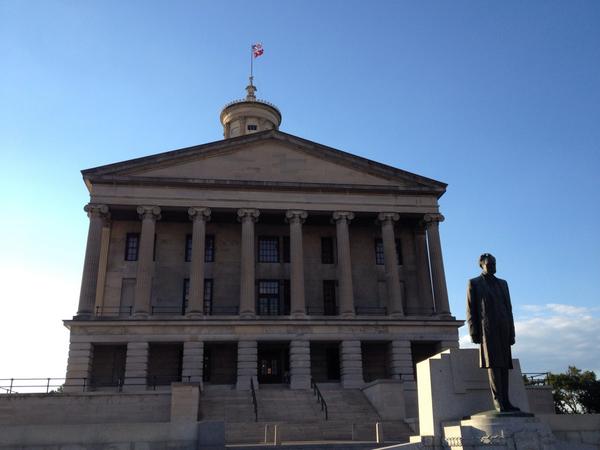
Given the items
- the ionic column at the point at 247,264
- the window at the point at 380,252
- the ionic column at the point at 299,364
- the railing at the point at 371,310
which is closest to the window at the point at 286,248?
the ionic column at the point at 247,264

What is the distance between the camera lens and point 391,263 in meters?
36.2

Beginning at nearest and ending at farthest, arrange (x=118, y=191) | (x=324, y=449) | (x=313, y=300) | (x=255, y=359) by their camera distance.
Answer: (x=324, y=449) → (x=255, y=359) → (x=118, y=191) → (x=313, y=300)

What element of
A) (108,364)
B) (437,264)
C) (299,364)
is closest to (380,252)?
(437,264)

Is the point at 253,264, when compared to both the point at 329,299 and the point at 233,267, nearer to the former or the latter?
the point at 233,267

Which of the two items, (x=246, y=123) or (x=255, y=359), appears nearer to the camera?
(x=255, y=359)

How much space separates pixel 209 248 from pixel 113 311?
24.3 feet

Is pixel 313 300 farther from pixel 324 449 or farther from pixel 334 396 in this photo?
pixel 324 449

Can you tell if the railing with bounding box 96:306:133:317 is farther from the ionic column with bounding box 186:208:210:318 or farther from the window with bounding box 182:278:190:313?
the ionic column with bounding box 186:208:210:318

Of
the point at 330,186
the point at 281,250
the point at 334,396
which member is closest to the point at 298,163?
the point at 330,186

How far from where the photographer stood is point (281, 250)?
3884cm

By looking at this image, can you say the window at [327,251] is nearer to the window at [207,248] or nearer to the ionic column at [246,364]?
the window at [207,248]

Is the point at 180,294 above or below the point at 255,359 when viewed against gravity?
above

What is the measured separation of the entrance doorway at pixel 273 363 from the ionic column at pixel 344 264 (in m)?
4.65

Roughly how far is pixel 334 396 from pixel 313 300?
9473 millimetres
